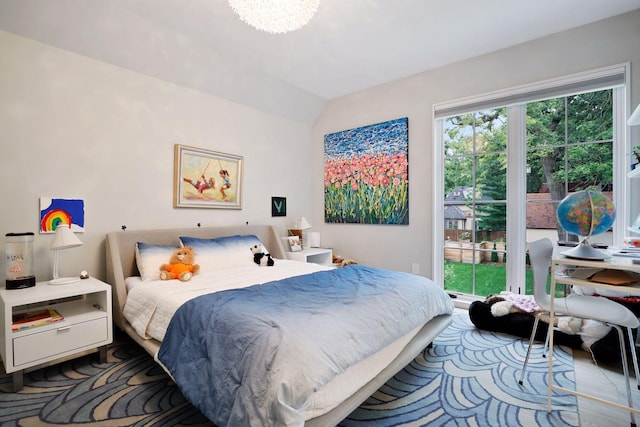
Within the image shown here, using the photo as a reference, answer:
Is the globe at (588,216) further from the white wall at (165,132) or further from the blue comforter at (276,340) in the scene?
the white wall at (165,132)

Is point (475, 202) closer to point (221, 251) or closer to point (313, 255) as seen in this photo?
point (313, 255)

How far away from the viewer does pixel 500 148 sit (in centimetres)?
328

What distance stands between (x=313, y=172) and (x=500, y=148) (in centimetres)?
247

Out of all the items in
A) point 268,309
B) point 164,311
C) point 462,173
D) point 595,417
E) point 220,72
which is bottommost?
point 595,417

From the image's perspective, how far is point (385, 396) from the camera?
1.84 meters

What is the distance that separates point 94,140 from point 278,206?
214 centimetres

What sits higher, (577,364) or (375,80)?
(375,80)

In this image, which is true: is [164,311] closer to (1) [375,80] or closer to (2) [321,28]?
(2) [321,28]

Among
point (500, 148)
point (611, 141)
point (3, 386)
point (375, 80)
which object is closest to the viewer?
point (3, 386)

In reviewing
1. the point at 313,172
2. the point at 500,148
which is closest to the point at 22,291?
the point at 313,172

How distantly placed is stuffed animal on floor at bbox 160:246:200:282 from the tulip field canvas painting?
2.22 metres

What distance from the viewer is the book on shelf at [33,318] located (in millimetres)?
1913

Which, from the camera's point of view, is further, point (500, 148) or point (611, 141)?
point (500, 148)

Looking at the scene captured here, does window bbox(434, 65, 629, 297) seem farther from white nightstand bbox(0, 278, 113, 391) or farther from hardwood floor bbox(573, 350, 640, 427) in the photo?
white nightstand bbox(0, 278, 113, 391)
